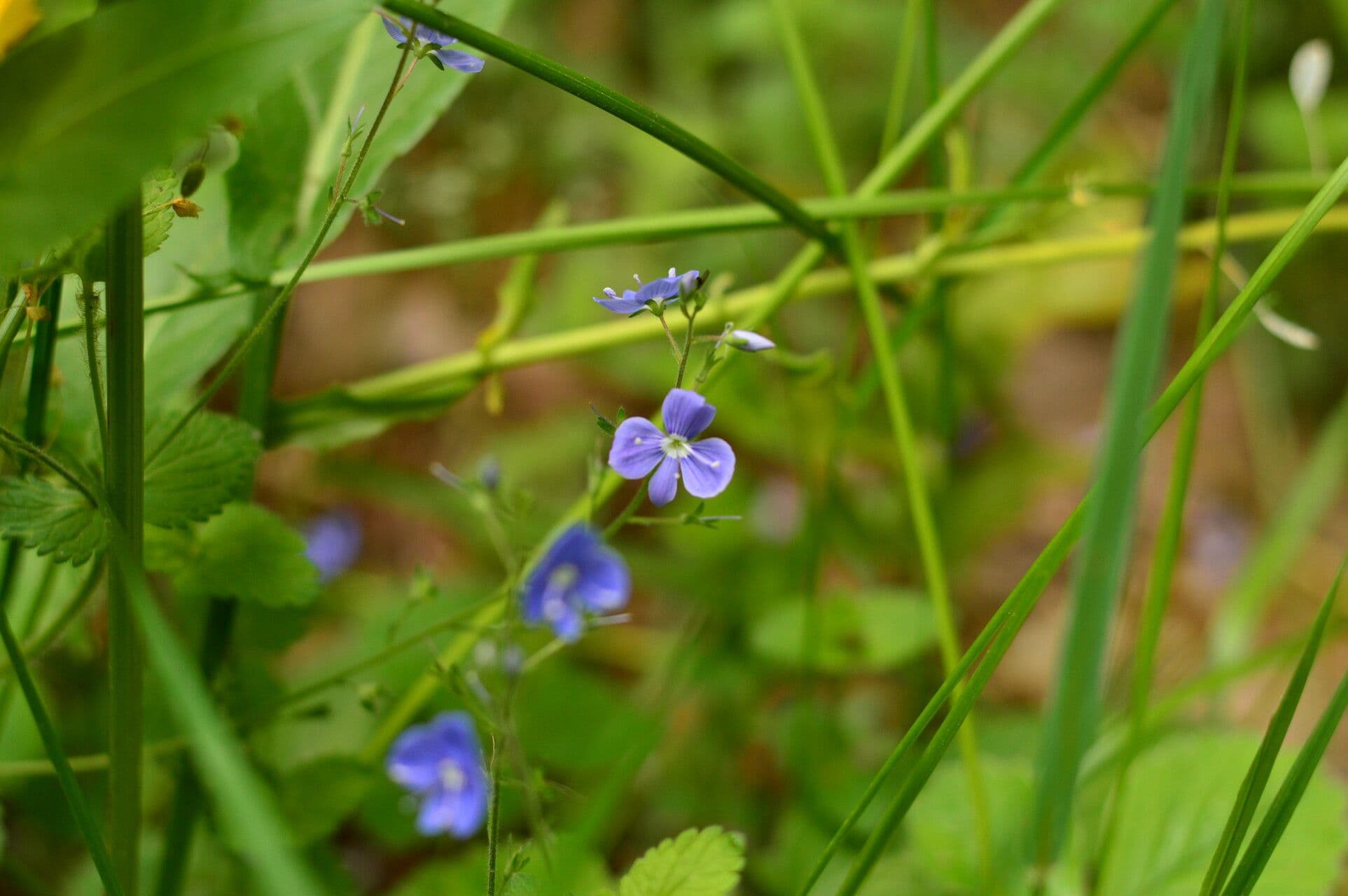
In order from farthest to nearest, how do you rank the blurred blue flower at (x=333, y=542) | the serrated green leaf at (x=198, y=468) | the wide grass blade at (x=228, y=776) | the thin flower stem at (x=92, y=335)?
the blurred blue flower at (x=333, y=542) → the serrated green leaf at (x=198, y=468) → the thin flower stem at (x=92, y=335) → the wide grass blade at (x=228, y=776)

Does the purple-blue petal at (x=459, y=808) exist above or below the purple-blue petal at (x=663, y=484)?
below

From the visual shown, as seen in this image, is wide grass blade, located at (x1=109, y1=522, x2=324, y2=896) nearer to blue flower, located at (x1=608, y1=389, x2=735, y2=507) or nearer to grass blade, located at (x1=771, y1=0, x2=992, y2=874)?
blue flower, located at (x1=608, y1=389, x2=735, y2=507)

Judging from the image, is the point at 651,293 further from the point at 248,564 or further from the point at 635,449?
the point at 248,564

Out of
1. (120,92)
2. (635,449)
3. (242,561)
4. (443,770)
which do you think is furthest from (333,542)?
(120,92)

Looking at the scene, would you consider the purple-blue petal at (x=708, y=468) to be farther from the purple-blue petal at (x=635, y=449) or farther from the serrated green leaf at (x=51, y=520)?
the serrated green leaf at (x=51, y=520)

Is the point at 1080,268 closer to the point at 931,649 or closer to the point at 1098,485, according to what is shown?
the point at 931,649

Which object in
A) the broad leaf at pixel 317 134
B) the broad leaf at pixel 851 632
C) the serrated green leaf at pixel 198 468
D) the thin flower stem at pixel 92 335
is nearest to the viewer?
the thin flower stem at pixel 92 335

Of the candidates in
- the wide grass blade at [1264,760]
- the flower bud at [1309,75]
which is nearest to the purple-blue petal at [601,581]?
the wide grass blade at [1264,760]
